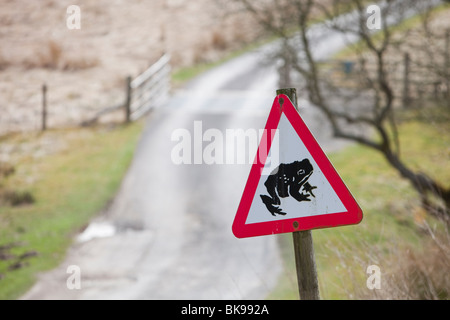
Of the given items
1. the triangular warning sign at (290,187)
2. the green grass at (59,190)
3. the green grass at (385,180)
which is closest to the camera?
the triangular warning sign at (290,187)

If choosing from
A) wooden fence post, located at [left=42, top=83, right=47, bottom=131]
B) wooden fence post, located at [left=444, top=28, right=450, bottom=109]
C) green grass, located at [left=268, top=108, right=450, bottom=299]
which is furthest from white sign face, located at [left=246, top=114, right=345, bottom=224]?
wooden fence post, located at [left=42, top=83, right=47, bottom=131]

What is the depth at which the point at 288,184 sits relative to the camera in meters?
2.97

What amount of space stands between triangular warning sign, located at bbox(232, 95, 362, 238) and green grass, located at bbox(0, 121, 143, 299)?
5.36 metres

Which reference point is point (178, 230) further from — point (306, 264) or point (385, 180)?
point (306, 264)

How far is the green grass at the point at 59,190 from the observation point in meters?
8.52

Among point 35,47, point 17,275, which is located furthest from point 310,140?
point 35,47

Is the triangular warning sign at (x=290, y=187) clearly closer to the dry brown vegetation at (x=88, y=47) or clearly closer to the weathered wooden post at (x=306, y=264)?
→ the weathered wooden post at (x=306, y=264)

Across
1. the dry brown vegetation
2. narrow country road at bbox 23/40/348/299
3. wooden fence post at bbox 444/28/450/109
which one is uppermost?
the dry brown vegetation

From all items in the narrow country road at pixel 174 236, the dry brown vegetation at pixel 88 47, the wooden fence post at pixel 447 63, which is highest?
the dry brown vegetation at pixel 88 47

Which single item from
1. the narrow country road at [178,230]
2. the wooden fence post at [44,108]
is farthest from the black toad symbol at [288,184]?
the wooden fence post at [44,108]

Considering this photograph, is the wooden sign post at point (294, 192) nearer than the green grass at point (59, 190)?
Yes

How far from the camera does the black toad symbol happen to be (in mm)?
2959

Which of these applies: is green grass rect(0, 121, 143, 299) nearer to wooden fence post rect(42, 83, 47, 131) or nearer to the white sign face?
wooden fence post rect(42, 83, 47, 131)
